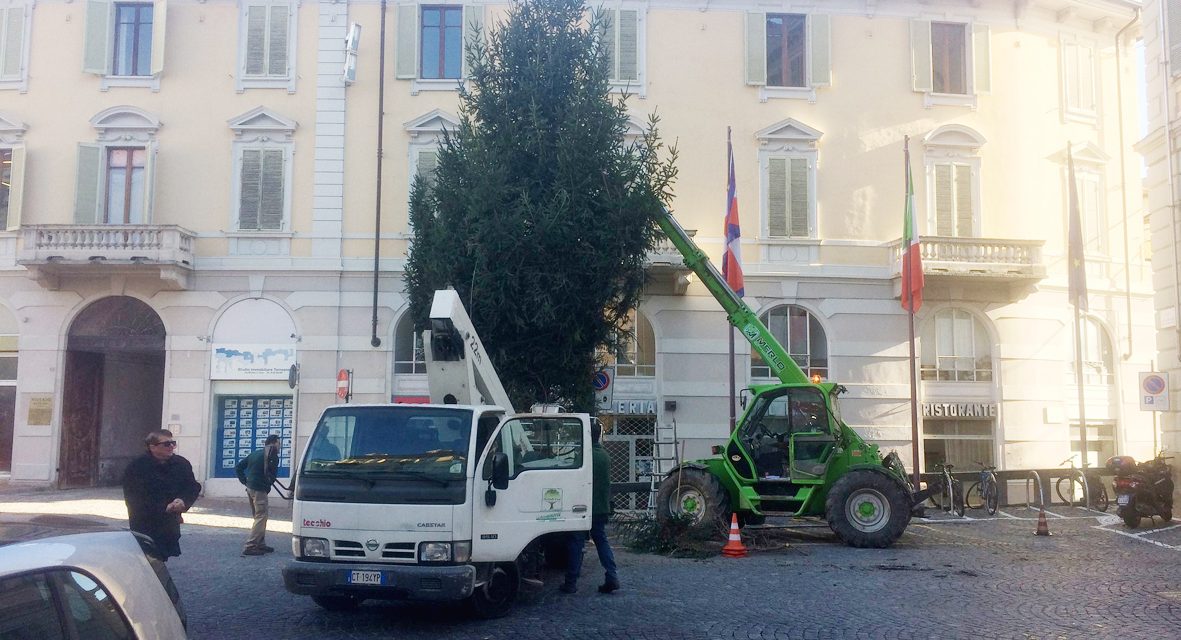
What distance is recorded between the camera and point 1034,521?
54.8 feet

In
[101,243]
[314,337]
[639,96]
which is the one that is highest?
[639,96]

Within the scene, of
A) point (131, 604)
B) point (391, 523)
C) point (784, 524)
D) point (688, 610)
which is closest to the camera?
point (131, 604)

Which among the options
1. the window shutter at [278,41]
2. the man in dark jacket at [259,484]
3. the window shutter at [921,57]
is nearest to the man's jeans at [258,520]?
the man in dark jacket at [259,484]

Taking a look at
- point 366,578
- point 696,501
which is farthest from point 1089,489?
point 366,578

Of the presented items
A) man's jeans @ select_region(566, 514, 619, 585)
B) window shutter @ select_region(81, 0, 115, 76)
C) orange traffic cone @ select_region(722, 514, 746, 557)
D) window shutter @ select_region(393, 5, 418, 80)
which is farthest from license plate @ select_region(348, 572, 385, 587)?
window shutter @ select_region(81, 0, 115, 76)

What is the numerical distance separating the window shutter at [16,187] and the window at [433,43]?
28.1ft

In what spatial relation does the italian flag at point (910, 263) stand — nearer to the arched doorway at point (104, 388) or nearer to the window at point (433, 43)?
the window at point (433, 43)

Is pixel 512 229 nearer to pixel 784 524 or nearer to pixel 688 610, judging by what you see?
pixel 688 610

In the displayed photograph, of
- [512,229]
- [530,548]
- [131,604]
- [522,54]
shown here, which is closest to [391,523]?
[530,548]

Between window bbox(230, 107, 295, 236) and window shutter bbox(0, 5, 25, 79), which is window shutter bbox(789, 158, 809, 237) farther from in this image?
window shutter bbox(0, 5, 25, 79)

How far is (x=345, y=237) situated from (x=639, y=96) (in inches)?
286

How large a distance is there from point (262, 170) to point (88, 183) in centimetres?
375

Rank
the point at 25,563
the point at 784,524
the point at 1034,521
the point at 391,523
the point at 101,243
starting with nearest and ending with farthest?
the point at 25,563, the point at 391,523, the point at 784,524, the point at 1034,521, the point at 101,243

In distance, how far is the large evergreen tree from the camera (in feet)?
40.5
